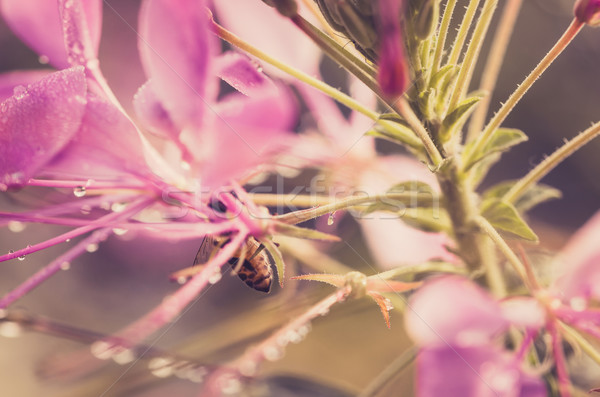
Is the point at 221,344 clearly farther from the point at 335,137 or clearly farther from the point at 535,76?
the point at 535,76

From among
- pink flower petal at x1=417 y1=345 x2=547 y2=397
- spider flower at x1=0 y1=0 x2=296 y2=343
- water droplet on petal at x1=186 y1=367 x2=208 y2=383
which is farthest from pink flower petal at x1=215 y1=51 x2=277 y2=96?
water droplet on petal at x1=186 y1=367 x2=208 y2=383

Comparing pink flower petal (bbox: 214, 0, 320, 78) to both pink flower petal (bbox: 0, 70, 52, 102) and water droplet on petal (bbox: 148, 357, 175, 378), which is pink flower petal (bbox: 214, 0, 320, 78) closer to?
pink flower petal (bbox: 0, 70, 52, 102)

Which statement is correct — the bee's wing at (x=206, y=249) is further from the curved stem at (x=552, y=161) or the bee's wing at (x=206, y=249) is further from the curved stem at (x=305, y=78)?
the curved stem at (x=552, y=161)

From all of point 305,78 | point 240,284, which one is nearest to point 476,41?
point 305,78

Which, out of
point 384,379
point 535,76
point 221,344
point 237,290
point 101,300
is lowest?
point 101,300

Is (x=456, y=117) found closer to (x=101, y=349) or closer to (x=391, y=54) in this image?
(x=391, y=54)

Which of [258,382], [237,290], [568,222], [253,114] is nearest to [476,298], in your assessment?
[253,114]

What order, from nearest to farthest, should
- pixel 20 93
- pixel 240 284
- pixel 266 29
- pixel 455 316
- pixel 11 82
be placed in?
pixel 455 316 → pixel 20 93 → pixel 11 82 → pixel 266 29 → pixel 240 284
